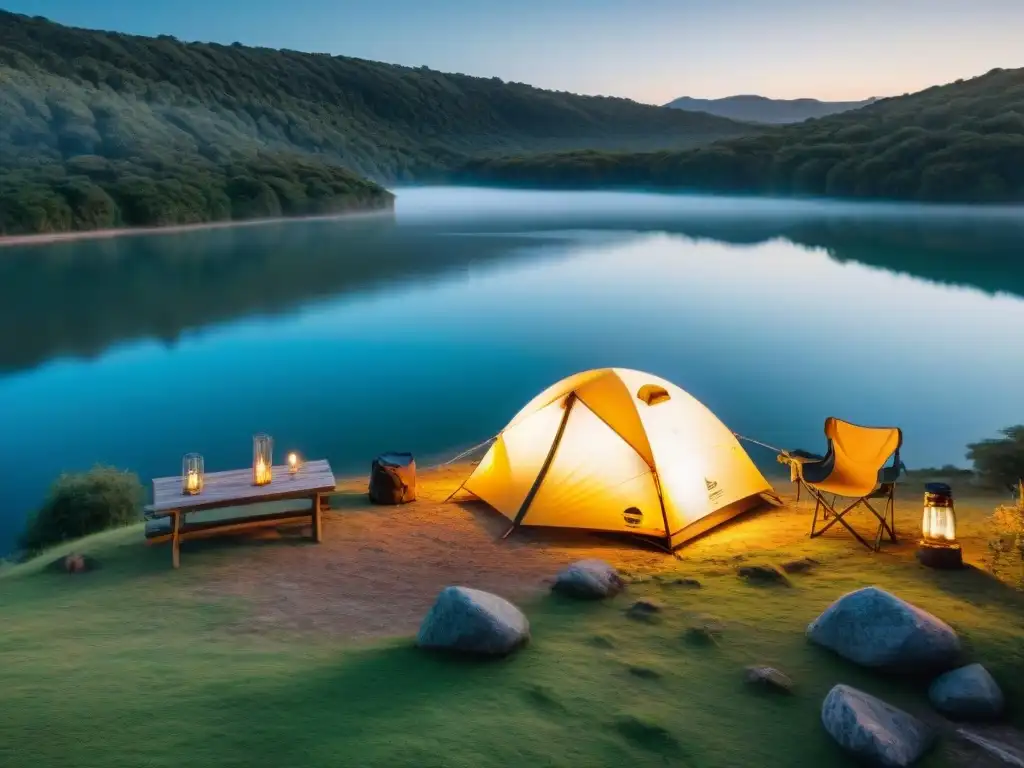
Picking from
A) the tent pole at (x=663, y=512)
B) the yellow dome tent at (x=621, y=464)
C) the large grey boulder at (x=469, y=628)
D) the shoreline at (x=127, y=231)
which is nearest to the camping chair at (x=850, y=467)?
the yellow dome tent at (x=621, y=464)

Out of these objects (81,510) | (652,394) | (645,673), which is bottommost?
(81,510)

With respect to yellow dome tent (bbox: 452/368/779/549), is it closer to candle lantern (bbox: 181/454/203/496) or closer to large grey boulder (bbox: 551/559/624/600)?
large grey boulder (bbox: 551/559/624/600)

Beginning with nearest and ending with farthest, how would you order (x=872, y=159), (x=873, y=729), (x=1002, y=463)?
(x=873, y=729), (x=1002, y=463), (x=872, y=159)

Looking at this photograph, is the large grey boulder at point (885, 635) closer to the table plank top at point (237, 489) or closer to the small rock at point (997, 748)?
the small rock at point (997, 748)

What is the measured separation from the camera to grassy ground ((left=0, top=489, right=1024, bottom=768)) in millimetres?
3838

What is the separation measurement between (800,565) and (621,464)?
81.9 inches

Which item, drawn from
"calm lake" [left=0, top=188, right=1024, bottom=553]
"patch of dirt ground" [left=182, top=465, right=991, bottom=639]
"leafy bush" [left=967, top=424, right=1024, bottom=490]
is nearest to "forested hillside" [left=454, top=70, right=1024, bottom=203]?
"calm lake" [left=0, top=188, right=1024, bottom=553]

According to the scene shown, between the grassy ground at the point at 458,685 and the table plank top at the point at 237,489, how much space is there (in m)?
0.99

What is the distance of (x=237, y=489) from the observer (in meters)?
7.85

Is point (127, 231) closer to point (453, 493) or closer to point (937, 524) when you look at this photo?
point (453, 493)

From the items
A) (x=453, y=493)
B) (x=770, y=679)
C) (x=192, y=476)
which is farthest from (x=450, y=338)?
(x=770, y=679)

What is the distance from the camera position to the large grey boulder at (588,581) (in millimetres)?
6359

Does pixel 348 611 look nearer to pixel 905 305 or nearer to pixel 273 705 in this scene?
pixel 273 705

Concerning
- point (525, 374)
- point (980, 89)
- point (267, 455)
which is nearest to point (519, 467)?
point (267, 455)
